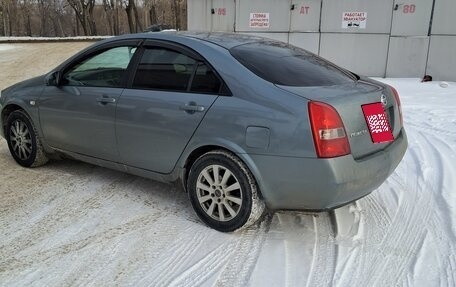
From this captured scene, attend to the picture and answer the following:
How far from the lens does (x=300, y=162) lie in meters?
2.93

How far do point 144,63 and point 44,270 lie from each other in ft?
6.09

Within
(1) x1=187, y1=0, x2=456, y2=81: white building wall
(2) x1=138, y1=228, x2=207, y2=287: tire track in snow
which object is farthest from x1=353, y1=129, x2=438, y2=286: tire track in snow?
(1) x1=187, y1=0, x2=456, y2=81: white building wall

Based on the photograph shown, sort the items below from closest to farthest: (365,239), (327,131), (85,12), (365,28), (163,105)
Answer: (327,131) → (365,239) → (163,105) → (365,28) → (85,12)

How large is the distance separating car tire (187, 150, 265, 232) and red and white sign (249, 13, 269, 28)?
1049 cm

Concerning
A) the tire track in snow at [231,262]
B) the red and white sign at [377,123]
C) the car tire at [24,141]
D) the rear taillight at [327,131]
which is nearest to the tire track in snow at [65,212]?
the car tire at [24,141]

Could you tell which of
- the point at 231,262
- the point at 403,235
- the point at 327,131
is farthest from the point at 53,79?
the point at 403,235

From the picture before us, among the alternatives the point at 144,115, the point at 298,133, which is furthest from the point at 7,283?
the point at 298,133

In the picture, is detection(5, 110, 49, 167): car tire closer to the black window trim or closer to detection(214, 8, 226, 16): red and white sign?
the black window trim

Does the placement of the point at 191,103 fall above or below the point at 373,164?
above

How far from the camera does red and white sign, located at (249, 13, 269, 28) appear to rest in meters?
13.1

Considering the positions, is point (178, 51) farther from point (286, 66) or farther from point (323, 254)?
point (323, 254)

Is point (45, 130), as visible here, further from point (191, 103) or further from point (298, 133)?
point (298, 133)

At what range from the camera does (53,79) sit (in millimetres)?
4410

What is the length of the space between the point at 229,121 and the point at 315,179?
73cm
